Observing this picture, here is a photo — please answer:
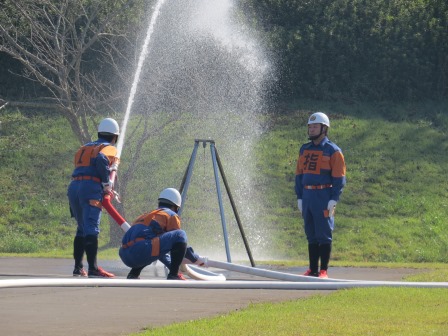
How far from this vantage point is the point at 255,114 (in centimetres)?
2902

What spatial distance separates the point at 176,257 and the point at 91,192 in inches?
59.7

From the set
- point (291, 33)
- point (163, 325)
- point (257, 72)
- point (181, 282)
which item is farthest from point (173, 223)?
point (291, 33)

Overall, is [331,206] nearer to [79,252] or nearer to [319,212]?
[319,212]

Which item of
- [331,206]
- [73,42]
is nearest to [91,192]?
[331,206]

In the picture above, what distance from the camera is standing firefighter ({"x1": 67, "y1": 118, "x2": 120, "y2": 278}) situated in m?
12.3

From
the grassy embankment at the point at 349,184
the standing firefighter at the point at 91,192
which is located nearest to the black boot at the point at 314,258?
the grassy embankment at the point at 349,184

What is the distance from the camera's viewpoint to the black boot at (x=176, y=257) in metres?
11.3

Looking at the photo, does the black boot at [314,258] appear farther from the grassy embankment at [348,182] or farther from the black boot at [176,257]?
the grassy embankment at [348,182]

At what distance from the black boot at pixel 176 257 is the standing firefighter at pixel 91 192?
1074 millimetres

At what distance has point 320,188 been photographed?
517 inches

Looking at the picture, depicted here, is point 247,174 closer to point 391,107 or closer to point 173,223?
point 391,107

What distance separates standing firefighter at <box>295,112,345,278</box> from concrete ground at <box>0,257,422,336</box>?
7.60ft

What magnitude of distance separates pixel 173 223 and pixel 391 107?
64.4 feet

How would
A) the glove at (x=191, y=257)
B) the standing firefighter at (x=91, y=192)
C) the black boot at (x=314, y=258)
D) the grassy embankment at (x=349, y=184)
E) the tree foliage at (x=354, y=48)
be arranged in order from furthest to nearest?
the tree foliage at (x=354, y=48)
the grassy embankment at (x=349, y=184)
the black boot at (x=314, y=258)
the standing firefighter at (x=91, y=192)
the glove at (x=191, y=257)
